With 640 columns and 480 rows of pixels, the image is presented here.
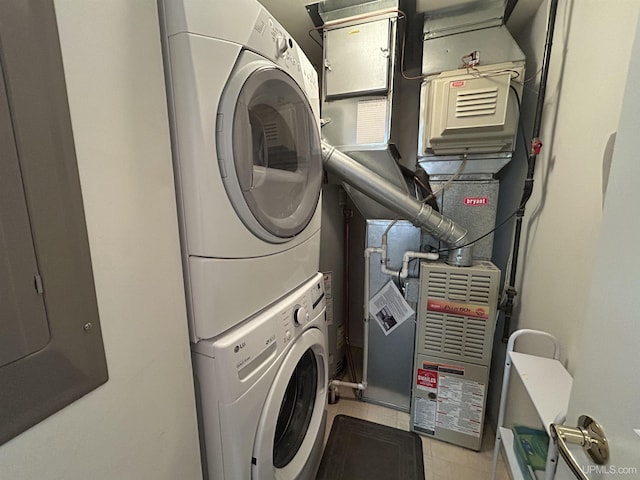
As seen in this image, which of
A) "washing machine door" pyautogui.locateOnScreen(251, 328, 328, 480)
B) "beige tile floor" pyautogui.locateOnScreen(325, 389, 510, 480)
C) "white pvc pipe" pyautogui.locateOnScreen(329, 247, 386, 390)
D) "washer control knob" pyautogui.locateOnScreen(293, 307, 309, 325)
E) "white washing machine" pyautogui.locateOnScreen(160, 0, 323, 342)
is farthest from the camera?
"white pvc pipe" pyautogui.locateOnScreen(329, 247, 386, 390)

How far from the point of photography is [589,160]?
35.9 inches

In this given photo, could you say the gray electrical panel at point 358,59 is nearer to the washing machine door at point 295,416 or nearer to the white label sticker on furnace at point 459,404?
the washing machine door at point 295,416

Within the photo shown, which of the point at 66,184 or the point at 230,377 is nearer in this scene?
the point at 66,184

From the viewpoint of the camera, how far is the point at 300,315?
937 mm

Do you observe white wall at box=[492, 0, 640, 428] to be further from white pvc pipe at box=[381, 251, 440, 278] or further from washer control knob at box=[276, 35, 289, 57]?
washer control knob at box=[276, 35, 289, 57]

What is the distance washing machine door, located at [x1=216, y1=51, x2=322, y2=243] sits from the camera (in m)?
0.63

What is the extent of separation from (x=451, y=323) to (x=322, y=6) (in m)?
1.75

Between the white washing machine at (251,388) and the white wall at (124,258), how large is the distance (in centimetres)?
9

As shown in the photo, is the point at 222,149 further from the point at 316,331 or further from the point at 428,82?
the point at 428,82

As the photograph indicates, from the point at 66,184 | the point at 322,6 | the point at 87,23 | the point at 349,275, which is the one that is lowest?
the point at 349,275

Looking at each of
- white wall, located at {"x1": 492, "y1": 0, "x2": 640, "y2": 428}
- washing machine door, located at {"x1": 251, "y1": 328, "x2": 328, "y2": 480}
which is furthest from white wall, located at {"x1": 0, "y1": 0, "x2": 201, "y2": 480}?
white wall, located at {"x1": 492, "y1": 0, "x2": 640, "y2": 428}

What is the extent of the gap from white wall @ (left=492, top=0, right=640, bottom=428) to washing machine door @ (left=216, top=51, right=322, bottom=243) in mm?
886

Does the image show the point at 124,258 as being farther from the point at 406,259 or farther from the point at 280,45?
the point at 406,259

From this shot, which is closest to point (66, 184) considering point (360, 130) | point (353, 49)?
point (360, 130)
